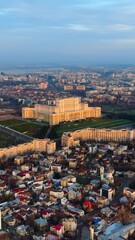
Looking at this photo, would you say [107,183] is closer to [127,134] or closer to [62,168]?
[62,168]

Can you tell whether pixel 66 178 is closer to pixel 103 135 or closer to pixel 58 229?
pixel 58 229

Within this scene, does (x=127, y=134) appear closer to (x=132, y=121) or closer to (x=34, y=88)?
(x=132, y=121)

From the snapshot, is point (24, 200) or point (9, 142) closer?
point (24, 200)

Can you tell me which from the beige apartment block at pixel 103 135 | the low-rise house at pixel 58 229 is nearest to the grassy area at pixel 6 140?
the beige apartment block at pixel 103 135

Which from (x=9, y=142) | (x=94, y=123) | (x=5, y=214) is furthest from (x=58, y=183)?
(x=94, y=123)

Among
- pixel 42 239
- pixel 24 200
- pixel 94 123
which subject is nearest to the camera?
pixel 42 239

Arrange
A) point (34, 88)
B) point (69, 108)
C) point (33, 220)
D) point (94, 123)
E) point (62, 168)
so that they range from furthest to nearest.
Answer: point (34, 88) → point (69, 108) → point (94, 123) → point (62, 168) → point (33, 220)

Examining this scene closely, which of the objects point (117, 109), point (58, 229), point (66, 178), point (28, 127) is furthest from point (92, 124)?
point (58, 229)

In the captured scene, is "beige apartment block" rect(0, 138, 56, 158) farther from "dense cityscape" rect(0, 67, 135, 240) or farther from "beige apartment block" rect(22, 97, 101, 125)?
"beige apartment block" rect(22, 97, 101, 125)
